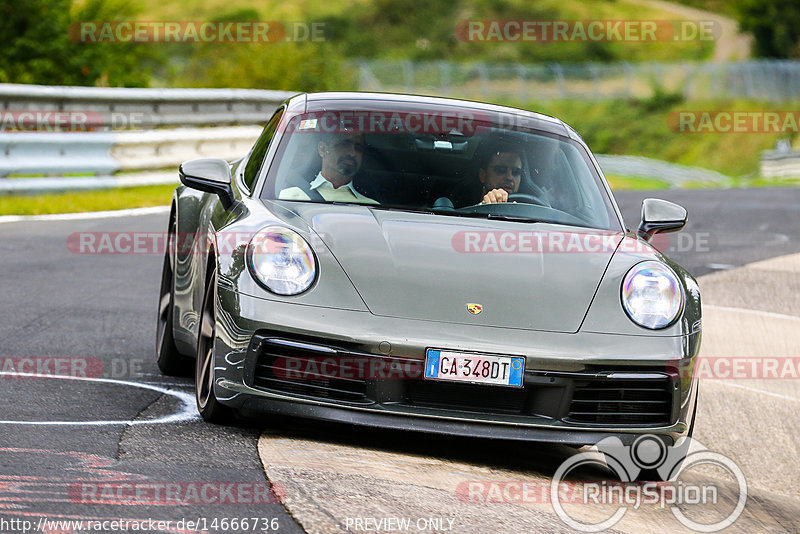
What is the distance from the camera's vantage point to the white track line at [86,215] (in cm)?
1184

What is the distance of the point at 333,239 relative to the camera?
510 cm

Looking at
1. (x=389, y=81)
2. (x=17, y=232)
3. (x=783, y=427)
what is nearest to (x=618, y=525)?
(x=783, y=427)

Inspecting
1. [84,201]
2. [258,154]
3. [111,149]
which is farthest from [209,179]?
[111,149]

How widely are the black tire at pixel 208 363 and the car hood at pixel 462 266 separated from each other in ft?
1.62

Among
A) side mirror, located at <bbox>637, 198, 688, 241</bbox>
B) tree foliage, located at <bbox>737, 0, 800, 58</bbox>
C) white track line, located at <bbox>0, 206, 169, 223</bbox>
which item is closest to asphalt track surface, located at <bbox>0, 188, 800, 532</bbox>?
side mirror, located at <bbox>637, 198, 688, 241</bbox>

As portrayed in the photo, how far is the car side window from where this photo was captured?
236 inches

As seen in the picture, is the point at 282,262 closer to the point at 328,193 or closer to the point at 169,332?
the point at 328,193

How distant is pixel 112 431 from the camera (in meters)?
4.84

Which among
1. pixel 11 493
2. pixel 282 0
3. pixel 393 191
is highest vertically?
pixel 282 0

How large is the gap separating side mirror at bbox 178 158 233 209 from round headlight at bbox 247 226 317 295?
720 millimetres

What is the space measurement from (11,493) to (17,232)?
24.0 feet

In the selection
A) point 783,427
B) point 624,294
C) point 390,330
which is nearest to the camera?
point 390,330

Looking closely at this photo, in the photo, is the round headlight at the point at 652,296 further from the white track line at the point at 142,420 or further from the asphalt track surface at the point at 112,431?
the white track line at the point at 142,420

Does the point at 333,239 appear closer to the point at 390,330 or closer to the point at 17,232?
the point at 390,330
